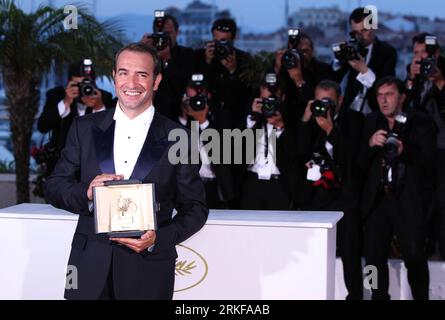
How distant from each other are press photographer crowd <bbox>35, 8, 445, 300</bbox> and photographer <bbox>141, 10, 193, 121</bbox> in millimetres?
10

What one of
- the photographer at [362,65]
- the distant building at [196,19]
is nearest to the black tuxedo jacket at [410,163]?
the photographer at [362,65]

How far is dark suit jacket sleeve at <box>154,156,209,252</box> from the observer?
342 cm

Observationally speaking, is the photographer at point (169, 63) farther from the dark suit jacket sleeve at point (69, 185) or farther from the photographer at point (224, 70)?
the dark suit jacket sleeve at point (69, 185)

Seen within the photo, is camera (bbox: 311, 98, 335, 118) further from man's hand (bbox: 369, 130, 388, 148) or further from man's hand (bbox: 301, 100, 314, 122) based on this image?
man's hand (bbox: 369, 130, 388, 148)

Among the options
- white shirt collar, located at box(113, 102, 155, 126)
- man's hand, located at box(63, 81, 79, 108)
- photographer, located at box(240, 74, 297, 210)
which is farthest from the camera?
man's hand, located at box(63, 81, 79, 108)

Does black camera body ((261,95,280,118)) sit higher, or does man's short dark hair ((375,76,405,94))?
man's short dark hair ((375,76,405,94))

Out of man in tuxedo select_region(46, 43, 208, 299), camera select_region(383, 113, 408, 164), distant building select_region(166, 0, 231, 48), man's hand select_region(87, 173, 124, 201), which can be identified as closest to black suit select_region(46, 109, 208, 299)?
man in tuxedo select_region(46, 43, 208, 299)

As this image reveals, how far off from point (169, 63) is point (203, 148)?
0.85m

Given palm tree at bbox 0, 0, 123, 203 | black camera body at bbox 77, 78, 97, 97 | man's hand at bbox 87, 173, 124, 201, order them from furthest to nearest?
palm tree at bbox 0, 0, 123, 203
black camera body at bbox 77, 78, 97, 97
man's hand at bbox 87, 173, 124, 201

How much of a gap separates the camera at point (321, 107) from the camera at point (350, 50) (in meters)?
0.55

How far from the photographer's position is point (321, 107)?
5.89 meters

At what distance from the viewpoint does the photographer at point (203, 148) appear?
609 cm
